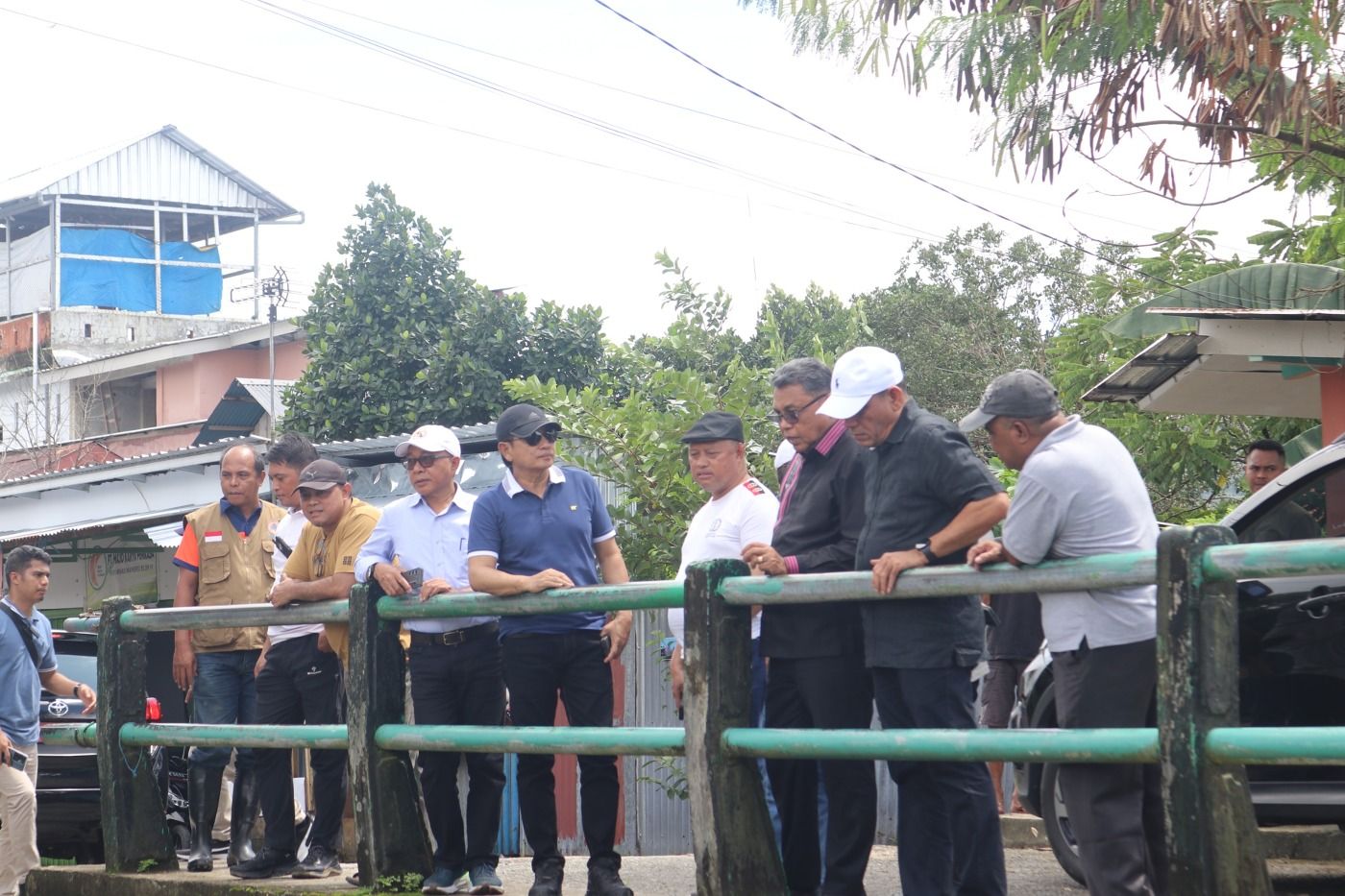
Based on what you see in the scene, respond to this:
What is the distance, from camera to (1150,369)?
32.8 ft

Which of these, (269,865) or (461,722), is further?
(269,865)

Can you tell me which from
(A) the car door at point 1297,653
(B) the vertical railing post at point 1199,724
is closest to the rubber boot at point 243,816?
(A) the car door at point 1297,653

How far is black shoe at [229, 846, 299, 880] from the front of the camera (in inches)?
237

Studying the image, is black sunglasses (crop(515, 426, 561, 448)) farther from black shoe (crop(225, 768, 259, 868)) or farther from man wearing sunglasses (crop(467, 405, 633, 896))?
black shoe (crop(225, 768, 259, 868))

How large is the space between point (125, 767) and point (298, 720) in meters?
0.74

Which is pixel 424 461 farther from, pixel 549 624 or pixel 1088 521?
pixel 1088 521

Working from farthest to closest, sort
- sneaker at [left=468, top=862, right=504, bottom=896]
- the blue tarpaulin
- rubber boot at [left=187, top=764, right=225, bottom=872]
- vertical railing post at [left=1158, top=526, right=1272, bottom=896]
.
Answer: the blue tarpaulin → rubber boot at [left=187, top=764, right=225, bottom=872] → sneaker at [left=468, top=862, right=504, bottom=896] → vertical railing post at [left=1158, top=526, right=1272, bottom=896]

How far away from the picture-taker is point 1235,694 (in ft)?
12.0

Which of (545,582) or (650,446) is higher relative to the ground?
(650,446)

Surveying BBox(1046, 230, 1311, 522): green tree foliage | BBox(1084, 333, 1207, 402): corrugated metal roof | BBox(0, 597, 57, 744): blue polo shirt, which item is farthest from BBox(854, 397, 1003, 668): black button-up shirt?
BBox(1046, 230, 1311, 522): green tree foliage

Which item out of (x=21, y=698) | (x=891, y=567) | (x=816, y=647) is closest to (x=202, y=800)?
(x=21, y=698)

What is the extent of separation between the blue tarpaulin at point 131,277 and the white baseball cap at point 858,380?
36.3 metres

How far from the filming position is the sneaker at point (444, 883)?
5.29 meters

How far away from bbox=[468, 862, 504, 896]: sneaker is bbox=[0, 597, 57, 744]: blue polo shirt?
296 cm
